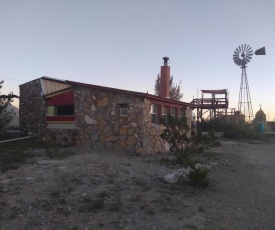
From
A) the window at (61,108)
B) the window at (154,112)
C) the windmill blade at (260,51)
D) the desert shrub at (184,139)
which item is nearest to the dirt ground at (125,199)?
the desert shrub at (184,139)

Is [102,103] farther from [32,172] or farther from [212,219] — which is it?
[212,219]

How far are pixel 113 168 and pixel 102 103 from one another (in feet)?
19.1

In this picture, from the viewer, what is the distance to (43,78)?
2017cm

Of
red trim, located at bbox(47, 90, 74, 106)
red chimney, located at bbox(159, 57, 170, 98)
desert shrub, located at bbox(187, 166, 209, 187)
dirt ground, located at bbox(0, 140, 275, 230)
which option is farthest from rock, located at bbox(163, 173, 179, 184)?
red chimney, located at bbox(159, 57, 170, 98)

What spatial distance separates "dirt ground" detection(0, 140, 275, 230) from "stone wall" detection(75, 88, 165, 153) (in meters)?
3.86

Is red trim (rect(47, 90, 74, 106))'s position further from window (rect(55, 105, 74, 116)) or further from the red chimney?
the red chimney

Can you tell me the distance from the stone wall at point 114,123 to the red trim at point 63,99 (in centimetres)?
86

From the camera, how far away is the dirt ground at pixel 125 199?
562 cm

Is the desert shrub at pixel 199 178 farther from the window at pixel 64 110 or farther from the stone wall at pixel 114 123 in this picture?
the window at pixel 64 110

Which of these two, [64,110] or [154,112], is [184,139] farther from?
[64,110]

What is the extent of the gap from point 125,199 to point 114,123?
8.23 meters

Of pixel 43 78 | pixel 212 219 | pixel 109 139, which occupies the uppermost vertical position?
pixel 43 78

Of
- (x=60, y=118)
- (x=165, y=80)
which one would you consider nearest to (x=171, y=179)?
(x=60, y=118)

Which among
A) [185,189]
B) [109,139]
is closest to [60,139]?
[109,139]
